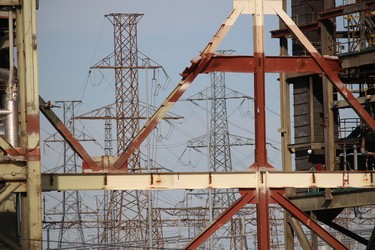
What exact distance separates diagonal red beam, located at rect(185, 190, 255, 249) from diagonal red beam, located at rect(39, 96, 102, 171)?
3.21 m

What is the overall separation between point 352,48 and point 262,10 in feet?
44.7

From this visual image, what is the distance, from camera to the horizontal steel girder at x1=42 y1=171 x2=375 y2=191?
29.8m

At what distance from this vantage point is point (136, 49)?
83.1 metres

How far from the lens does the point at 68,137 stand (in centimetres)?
3138

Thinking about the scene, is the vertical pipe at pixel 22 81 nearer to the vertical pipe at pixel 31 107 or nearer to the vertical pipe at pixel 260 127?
the vertical pipe at pixel 31 107

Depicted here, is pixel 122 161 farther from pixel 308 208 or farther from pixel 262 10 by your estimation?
pixel 308 208

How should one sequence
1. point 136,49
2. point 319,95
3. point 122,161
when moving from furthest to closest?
point 136,49
point 319,95
point 122,161

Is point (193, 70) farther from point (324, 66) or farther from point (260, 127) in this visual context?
point (324, 66)

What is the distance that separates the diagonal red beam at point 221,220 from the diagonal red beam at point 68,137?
3214mm

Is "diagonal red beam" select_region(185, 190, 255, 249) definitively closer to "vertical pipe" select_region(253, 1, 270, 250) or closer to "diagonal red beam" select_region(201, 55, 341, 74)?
"vertical pipe" select_region(253, 1, 270, 250)

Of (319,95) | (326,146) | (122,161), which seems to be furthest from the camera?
(319,95)

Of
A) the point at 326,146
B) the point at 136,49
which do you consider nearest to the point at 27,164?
the point at 326,146

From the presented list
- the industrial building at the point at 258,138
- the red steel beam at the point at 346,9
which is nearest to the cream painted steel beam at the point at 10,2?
the industrial building at the point at 258,138

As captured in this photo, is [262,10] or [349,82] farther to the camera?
[349,82]
